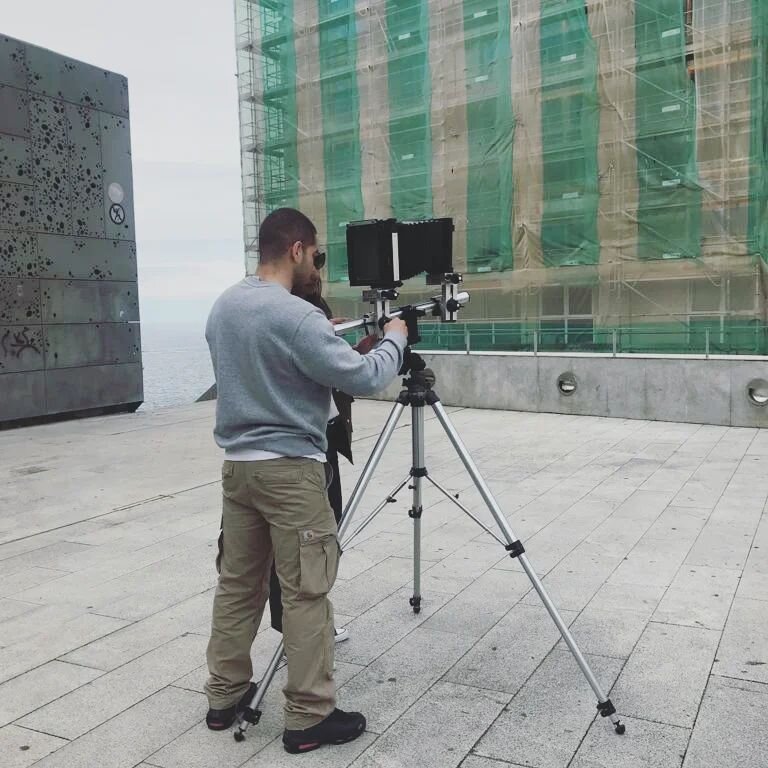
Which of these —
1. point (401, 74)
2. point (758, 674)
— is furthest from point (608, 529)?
point (401, 74)

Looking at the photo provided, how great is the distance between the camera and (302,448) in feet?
9.05

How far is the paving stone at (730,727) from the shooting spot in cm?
269

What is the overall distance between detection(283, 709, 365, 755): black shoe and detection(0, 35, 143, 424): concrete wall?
34.4 ft

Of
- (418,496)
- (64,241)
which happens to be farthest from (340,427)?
(64,241)

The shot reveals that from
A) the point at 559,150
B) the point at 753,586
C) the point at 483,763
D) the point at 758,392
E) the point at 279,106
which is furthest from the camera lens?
the point at 279,106

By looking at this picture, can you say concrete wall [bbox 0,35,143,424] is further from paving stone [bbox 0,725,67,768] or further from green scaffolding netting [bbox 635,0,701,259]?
paving stone [bbox 0,725,67,768]

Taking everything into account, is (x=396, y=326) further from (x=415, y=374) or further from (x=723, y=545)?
(x=723, y=545)

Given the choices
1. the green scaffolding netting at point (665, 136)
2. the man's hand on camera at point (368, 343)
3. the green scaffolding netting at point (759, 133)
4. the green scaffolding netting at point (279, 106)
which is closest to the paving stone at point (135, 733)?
the man's hand on camera at point (368, 343)

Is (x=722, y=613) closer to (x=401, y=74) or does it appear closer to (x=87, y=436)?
(x=87, y=436)

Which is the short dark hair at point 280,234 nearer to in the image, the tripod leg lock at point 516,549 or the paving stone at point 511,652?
the tripod leg lock at point 516,549

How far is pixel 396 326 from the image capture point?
9.62ft

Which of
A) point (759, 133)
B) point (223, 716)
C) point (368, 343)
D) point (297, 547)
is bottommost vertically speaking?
point (223, 716)

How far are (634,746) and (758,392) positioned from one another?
8.64 m

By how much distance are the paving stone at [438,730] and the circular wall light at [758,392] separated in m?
8.42
